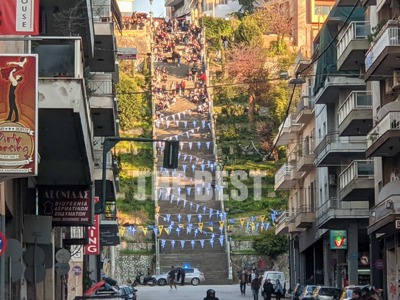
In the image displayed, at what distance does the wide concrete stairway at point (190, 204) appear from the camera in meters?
74.4

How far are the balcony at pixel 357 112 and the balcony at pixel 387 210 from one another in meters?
5.28

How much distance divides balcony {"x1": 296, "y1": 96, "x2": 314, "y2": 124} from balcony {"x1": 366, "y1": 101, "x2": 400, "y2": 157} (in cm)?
1966

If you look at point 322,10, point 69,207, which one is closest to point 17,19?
point 69,207

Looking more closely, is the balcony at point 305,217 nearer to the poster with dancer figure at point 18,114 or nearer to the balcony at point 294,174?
the balcony at point 294,174

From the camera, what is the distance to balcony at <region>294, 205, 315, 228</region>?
57.0 metres

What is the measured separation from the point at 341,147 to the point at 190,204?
3496 cm

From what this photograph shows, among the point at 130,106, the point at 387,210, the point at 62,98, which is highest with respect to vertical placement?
the point at 130,106

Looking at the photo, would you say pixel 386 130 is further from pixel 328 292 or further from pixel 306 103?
pixel 306 103

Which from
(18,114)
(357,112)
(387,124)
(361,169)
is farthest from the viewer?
(361,169)

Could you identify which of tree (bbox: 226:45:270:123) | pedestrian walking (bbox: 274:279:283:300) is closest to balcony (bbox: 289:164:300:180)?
pedestrian walking (bbox: 274:279:283:300)

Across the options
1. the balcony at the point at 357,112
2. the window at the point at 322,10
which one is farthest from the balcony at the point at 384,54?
the window at the point at 322,10

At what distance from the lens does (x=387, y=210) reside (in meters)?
35.1

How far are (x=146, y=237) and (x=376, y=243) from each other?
33.9 m

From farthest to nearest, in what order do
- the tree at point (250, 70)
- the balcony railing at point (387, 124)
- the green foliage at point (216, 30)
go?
the green foliage at point (216, 30) < the tree at point (250, 70) < the balcony railing at point (387, 124)
